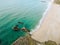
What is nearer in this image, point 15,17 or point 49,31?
point 49,31

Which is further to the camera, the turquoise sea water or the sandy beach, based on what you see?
the turquoise sea water

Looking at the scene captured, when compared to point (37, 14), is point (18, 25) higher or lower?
higher

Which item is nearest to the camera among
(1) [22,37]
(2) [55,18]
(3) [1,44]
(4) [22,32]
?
(3) [1,44]

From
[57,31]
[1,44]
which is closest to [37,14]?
[57,31]

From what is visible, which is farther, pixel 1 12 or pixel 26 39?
pixel 1 12

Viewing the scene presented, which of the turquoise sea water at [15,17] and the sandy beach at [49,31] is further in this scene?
the turquoise sea water at [15,17]

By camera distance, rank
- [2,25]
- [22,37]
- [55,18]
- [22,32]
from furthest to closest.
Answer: [55,18] → [2,25] → [22,32] → [22,37]

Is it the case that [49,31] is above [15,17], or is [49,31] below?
above

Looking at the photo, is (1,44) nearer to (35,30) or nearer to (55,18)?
(35,30)
